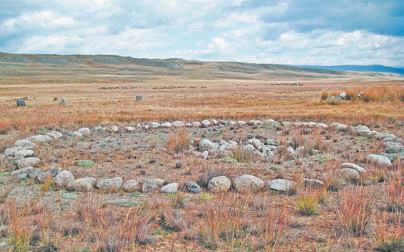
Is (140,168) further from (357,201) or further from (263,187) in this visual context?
(357,201)

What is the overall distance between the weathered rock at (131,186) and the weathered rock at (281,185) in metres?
2.34

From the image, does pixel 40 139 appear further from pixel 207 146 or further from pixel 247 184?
pixel 247 184

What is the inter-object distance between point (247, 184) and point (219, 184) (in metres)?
0.49

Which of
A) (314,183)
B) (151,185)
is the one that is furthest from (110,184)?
(314,183)

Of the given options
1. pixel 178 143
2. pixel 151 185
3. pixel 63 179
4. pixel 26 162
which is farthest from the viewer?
pixel 178 143

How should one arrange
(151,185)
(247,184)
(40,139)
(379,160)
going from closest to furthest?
(247,184) → (151,185) → (379,160) → (40,139)

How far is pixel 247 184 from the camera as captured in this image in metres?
6.42

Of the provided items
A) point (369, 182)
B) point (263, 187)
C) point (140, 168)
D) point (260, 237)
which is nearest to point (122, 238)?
point (260, 237)

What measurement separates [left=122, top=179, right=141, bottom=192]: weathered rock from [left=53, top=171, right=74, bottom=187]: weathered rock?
41.8 inches

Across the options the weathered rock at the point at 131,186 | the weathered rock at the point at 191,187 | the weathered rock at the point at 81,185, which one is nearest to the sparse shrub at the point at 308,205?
the weathered rock at the point at 191,187

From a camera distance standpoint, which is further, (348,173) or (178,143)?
(178,143)

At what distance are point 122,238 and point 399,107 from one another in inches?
762

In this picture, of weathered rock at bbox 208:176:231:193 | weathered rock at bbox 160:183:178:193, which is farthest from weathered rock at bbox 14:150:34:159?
weathered rock at bbox 208:176:231:193

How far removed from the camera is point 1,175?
7812 mm
